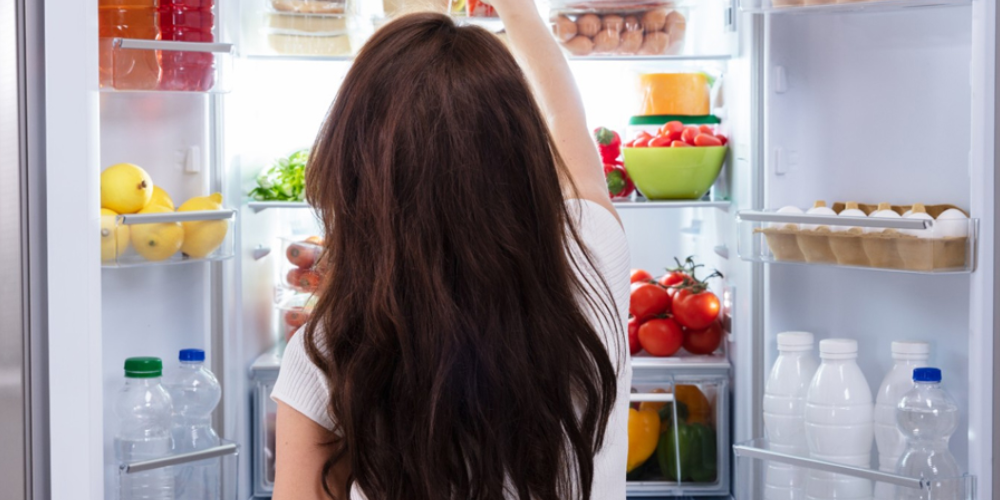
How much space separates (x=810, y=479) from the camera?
208cm

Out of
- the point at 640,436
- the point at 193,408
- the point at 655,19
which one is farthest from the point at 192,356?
the point at 655,19

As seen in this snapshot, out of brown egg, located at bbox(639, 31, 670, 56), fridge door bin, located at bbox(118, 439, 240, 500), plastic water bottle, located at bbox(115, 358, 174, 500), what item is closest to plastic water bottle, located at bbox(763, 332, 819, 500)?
brown egg, located at bbox(639, 31, 670, 56)

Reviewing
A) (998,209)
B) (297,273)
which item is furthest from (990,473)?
(297,273)

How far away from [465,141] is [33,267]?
1.00 m

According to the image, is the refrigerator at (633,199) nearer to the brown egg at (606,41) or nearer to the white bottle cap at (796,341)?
the brown egg at (606,41)

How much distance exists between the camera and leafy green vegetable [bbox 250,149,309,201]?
261 cm

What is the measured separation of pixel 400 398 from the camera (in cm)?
86

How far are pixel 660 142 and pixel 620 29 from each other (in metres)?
0.31

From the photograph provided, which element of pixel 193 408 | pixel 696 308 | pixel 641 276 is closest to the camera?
pixel 193 408

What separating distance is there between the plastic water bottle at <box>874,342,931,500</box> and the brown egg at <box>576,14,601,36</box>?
1106 millimetres

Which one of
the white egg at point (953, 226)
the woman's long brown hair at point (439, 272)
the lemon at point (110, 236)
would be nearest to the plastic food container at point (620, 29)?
the white egg at point (953, 226)

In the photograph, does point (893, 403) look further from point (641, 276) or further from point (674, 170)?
point (641, 276)

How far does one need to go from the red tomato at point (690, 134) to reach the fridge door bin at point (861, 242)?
51 centimetres

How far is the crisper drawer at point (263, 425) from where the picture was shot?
2615mm
